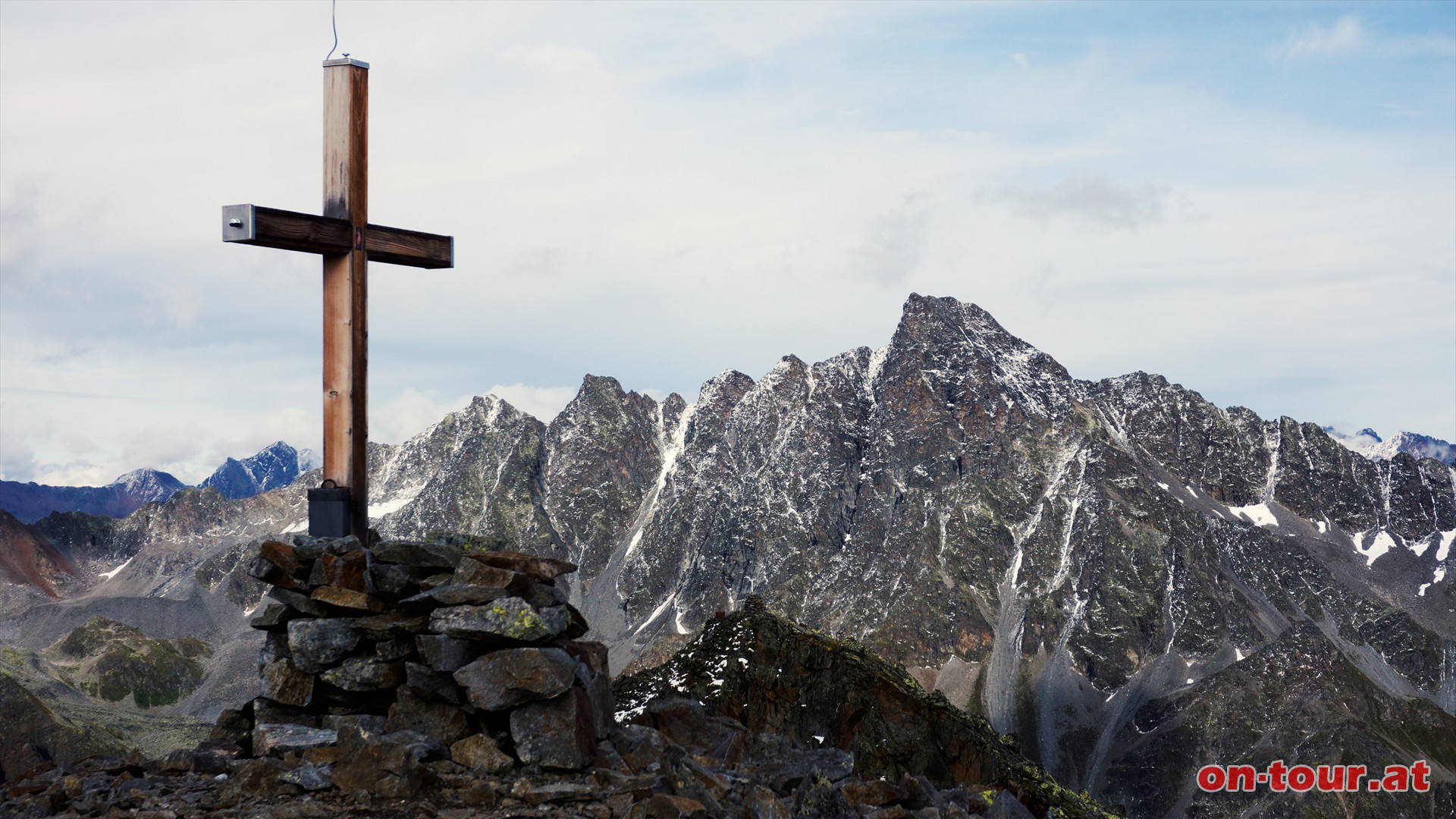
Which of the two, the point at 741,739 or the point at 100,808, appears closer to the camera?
the point at 100,808

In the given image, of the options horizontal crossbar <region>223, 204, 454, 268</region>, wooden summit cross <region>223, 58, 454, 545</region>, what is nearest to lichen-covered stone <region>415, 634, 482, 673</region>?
wooden summit cross <region>223, 58, 454, 545</region>

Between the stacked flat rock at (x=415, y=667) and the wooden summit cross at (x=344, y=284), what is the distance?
1364 mm

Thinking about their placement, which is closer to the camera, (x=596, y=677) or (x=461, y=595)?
(x=461, y=595)

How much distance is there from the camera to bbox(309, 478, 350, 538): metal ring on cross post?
1411cm

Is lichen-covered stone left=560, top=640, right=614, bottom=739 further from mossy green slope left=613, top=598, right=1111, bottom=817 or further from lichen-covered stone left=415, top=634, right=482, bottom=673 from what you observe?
mossy green slope left=613, top=598, right=1111, bottom=817

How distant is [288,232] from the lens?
550 inches

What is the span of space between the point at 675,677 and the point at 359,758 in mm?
8505

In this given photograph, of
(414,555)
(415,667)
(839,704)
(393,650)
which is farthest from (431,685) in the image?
(839,704)

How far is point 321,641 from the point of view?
12.4m

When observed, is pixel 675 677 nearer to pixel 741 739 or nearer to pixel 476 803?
pixel 741 739

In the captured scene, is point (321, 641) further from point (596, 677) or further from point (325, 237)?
point (325, 237)

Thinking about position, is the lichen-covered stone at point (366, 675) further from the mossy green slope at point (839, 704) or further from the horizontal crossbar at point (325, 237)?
the horizontal crossbar at point (325, 237)

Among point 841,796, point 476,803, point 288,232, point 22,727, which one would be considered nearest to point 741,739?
point 841,796

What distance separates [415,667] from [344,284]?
5598 millimetres
